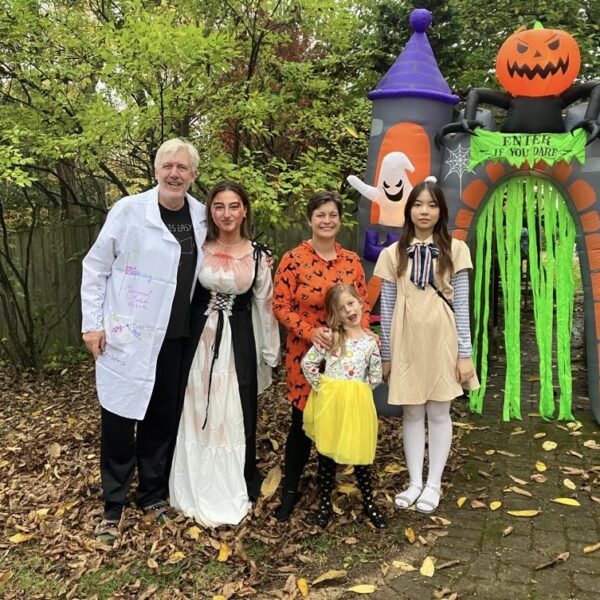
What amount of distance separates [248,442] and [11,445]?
2.13 m

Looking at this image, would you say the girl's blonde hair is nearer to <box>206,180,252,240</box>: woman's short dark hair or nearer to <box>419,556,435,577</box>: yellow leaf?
<box>206,180,252,240</box>: woman's short dark hair

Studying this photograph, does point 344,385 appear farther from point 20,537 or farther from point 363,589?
point 20,537

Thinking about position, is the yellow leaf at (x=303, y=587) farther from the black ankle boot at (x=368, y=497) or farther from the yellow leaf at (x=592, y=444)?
the yellow leaf at (x=592, y=444)

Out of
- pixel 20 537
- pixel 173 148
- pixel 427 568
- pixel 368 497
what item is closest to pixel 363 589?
pixel 427 568

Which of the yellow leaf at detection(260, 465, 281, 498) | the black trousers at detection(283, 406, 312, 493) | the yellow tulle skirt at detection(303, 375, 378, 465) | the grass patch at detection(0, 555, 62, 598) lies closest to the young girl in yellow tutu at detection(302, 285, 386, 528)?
the yellow tulle skirt at detection(303, 375, 378, 465)

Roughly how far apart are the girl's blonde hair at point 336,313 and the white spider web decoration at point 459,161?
76.0 inches

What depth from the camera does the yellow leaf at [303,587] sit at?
2672mm

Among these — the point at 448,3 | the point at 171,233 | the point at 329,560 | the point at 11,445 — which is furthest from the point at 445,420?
the point at 448,3

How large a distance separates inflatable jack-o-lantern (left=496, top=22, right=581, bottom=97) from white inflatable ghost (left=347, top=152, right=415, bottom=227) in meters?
0.97

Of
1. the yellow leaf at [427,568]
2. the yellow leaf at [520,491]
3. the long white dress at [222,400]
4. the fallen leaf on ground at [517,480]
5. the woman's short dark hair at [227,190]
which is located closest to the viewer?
the yellow leaf at [427,568]

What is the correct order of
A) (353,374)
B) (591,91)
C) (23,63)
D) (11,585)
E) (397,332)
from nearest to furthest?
(11,585) < (353,374) < (397,332) < (591,91) < (23,63)

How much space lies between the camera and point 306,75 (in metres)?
5.46

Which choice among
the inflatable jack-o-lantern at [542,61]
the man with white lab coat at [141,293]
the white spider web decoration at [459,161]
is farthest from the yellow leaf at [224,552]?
the inflatable jack-o-lantern at [542,61]

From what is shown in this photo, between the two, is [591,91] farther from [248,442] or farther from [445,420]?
[248,442]
